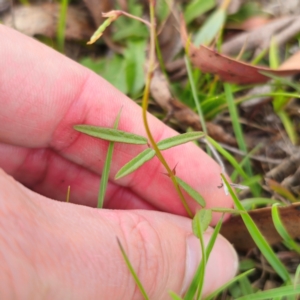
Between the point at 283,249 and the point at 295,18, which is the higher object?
the point at 295,18

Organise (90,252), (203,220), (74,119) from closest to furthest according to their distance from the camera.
→ (90,252) → (203,220) → (74,119)

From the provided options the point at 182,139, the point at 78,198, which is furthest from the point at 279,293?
the point at 78,198

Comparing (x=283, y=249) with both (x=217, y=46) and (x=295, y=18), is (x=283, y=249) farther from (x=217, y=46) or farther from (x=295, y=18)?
→ (x=295, y=18)

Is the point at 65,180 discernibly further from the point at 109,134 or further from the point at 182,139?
the point at 182,139

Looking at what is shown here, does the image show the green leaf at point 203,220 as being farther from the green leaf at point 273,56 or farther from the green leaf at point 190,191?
the green leaf at point 273,56

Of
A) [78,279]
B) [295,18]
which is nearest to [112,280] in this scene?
[78,279]

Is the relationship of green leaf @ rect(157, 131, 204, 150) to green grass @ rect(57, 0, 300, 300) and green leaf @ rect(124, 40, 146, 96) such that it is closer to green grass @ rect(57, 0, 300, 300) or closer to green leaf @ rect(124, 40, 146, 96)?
green grass @ rect(57, 0, 300, 300)
